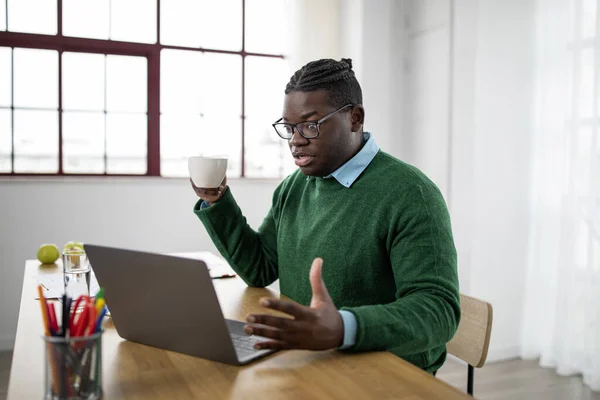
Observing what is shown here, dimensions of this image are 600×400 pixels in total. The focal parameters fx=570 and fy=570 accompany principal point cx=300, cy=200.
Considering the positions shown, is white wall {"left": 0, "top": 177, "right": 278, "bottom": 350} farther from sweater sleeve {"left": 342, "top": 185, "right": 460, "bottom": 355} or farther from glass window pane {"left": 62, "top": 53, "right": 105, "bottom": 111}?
sweater sleeve {"left": 342, "top": 185, "right": 460, "bottom": 355}

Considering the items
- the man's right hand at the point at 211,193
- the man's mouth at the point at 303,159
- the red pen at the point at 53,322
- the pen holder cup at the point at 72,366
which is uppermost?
the man's mouth at the point at 303,159

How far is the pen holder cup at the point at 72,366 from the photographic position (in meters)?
0.81

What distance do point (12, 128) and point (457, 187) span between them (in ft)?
9.34

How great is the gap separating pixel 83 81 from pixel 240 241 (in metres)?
2.64

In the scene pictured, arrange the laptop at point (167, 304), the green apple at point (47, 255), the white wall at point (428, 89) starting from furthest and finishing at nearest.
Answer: the white wall at point (428, 89)
the green apple at point (47, 255)
the laptop at point (167, 304)

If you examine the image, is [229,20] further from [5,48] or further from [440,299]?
[440,299]

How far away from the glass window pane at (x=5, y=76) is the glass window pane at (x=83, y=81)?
12.6 inches

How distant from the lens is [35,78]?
3705 millimetres

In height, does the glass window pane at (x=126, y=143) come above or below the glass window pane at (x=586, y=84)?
below

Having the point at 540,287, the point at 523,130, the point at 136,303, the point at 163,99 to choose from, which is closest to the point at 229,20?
the point at 163,99

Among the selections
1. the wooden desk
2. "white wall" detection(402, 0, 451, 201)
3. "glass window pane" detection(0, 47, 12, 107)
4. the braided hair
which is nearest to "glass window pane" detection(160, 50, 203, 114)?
"glass window pane" detection(0, 47, 12, 107)

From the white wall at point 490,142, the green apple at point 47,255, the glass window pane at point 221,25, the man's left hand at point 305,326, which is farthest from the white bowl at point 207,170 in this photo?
the glass window pane at point 221,25

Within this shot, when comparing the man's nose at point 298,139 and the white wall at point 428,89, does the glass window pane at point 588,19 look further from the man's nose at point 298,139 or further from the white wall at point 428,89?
the man's nose at point 298,139

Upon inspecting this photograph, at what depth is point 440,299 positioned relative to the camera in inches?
45.5
